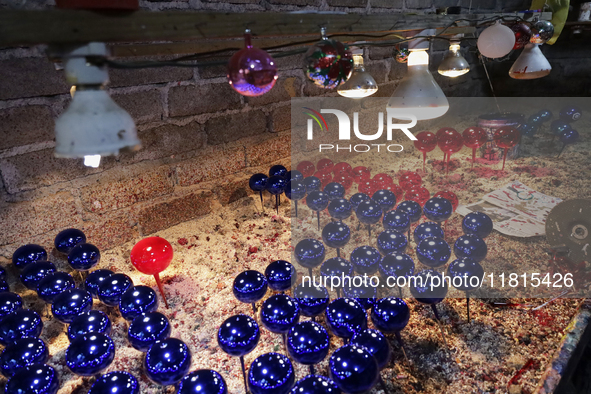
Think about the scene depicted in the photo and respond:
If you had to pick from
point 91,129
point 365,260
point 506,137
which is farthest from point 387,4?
point 91,129

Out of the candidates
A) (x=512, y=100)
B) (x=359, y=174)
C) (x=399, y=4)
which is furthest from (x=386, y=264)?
(x=512, y=100)

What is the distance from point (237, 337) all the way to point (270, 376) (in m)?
0.12

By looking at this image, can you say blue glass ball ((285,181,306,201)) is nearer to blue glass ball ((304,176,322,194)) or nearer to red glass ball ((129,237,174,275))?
blue glass ball ((304,176,322,194))

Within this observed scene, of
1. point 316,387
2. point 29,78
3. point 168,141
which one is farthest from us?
point 168,141

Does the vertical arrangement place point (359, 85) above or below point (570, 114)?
above

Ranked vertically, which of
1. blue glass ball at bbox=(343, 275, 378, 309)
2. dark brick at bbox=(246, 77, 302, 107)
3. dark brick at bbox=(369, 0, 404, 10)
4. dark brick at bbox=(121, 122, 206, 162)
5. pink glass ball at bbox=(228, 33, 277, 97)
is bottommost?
blue glass ball at bbox=(343, 275, 378, 309)

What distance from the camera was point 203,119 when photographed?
1613mm

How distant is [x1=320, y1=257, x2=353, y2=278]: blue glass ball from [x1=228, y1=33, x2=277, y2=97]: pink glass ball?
58 cm

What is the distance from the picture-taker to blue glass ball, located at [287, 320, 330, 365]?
0.83 m

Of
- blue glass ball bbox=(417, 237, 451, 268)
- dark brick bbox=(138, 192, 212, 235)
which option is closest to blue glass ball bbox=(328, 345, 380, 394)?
blue glass ball bbox=(417, 237, 451, 268)

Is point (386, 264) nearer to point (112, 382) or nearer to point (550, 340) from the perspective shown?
point (550, 340)

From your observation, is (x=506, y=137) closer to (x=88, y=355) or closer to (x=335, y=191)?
(x=335, y=191)

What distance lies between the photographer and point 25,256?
3.95 feet

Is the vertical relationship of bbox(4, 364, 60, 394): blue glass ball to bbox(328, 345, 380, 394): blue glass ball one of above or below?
below
